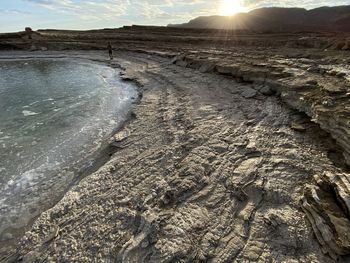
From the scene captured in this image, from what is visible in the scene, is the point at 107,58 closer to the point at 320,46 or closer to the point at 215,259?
the point at 320,46

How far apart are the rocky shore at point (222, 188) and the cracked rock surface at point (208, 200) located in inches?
1.0

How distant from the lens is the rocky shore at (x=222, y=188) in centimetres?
557

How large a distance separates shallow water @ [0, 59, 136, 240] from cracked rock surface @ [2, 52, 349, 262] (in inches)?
44.6

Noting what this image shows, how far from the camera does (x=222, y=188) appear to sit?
724 cm

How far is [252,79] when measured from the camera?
15.1 meters

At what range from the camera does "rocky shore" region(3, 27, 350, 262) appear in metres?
5.57

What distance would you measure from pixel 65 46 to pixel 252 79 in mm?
33385

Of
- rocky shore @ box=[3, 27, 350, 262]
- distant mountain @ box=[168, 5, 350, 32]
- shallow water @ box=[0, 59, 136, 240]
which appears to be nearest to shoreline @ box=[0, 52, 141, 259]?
shallow water @ box=[0, 59, 136, 240]

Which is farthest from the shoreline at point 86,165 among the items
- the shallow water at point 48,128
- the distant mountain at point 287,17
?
the distant mountain at point 287,17

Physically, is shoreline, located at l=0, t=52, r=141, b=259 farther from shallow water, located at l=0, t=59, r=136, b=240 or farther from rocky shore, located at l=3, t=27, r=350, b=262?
rocky shore, located at l=3, t=27, r=350, b=262

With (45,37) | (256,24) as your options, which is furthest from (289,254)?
(256,24)

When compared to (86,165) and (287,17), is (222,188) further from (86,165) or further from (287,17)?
(287,17)

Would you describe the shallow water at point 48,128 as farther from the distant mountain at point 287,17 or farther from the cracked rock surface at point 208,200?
the distant mountain at point 287,17

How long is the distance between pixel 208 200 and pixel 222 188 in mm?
576
